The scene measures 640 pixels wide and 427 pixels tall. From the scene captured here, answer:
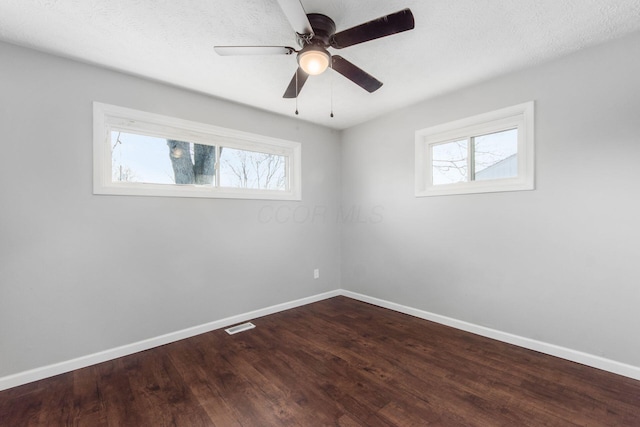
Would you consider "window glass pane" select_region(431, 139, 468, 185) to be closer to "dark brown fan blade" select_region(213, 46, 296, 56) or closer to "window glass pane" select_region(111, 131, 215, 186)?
"dark brown fan blade" select_region(213, 46, 296, 56)

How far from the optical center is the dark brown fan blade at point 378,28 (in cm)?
147

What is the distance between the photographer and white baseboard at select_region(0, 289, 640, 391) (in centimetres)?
201

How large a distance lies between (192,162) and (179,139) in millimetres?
254

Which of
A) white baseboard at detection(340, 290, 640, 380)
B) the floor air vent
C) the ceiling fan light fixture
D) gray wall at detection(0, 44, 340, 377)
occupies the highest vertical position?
the ceiling fan light fixture

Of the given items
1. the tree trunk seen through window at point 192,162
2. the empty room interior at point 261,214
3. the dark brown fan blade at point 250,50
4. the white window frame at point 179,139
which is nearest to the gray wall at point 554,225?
the empty room interior at point 261,214

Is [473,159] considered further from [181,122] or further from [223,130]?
[181,122]

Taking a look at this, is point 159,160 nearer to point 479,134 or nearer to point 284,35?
point 284,35

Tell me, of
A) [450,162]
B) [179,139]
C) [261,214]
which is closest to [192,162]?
[179,139]

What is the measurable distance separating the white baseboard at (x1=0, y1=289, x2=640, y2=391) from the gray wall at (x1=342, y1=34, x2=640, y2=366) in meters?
0.06

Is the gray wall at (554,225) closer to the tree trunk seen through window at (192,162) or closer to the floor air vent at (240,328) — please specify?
the floor air vent at (240,328)

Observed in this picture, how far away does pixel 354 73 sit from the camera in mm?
2016

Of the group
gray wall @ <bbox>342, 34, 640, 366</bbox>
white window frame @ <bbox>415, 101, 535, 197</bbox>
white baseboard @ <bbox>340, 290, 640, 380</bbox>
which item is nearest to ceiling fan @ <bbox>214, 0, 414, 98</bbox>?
white window frame @ <bbox>415, 101, 535, 197</bbox>

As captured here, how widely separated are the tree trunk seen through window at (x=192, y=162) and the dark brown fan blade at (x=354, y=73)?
1743 mm

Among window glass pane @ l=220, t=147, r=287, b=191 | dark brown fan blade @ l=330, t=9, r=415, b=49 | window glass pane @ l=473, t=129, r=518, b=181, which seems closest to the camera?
dark brown fan blade @ l=330, t=9, r=415, b=49
